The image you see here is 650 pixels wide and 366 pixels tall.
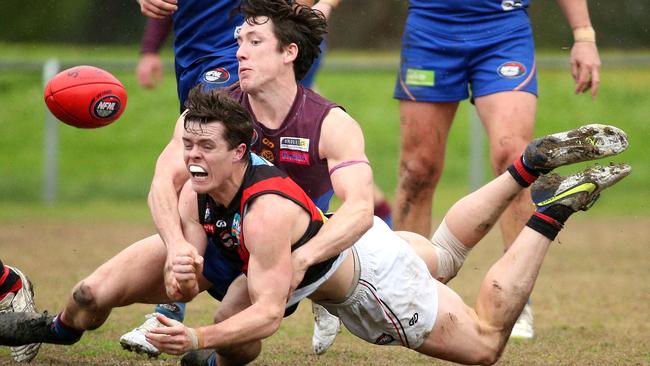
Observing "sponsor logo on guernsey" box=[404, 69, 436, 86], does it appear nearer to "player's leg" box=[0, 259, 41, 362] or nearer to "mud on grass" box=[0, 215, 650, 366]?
"mud on grass" box=[0, 215, 650, 366]

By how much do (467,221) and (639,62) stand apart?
7.69 metres

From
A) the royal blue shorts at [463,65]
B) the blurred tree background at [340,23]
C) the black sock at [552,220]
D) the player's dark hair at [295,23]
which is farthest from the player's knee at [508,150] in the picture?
the blurred tree background at [340,23]

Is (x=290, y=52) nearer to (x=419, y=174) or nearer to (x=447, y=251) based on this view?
(x=447, y=251)

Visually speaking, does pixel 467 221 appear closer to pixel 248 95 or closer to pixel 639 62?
pixel 248 95

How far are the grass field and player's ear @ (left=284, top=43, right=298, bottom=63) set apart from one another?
1435 millimetres

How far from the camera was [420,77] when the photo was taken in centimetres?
609

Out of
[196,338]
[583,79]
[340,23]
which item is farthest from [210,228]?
[340,23]

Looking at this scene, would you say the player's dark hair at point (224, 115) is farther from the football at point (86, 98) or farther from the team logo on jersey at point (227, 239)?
the football at point (86, 98)

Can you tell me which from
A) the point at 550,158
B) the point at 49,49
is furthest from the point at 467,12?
the point at 49,49

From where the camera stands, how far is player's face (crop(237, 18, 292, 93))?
183 inches

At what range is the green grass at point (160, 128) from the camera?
13.7m

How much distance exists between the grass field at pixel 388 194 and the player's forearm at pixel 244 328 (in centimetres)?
119

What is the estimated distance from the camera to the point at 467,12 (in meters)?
6.00

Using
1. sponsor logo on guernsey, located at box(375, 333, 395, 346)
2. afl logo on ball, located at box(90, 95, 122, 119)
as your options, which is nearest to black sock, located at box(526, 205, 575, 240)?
sponsor logo on guernsey, located at box(375, 333, 395, 346)
